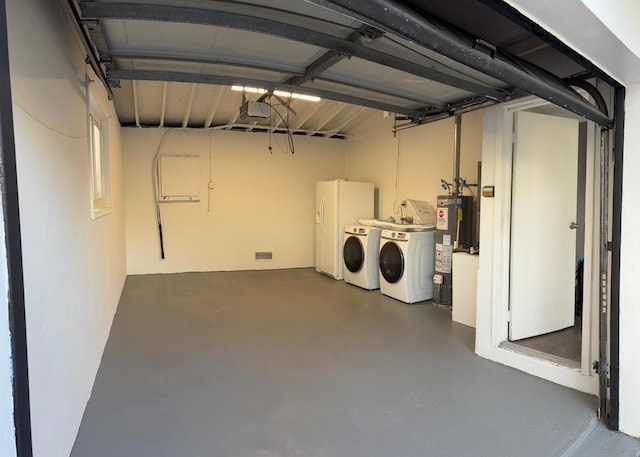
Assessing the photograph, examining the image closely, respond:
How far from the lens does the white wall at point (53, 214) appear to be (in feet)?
4.80

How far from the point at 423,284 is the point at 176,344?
3.07 m

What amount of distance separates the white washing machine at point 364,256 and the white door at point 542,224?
240 cm

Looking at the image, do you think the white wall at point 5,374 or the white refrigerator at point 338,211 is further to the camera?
the white refrigerator at point 338,211

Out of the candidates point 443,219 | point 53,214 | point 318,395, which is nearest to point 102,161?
point 53,214

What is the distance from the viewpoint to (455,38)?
4.45ft

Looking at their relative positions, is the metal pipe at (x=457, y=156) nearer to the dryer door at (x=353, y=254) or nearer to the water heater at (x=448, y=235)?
the water heater at (x=448, y=235)

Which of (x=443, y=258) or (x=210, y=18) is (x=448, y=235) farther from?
(x=210, y=18)

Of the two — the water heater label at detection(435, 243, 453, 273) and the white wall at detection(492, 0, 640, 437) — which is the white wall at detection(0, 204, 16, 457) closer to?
the white wall at detection(492, 0, 640, 437)

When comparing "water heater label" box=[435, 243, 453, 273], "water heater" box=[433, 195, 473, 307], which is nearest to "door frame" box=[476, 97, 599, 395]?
"water heater" box=[433, 195, 473, 307]

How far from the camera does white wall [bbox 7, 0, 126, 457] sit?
4.80ft

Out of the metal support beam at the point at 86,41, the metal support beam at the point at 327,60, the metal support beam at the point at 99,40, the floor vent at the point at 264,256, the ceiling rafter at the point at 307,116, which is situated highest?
the ceiling rafter at the point at 307,116

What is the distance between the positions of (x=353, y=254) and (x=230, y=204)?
2.61 meters

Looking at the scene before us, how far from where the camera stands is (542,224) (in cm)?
356

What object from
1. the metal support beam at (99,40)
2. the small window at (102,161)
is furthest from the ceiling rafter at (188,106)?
the metal support beam at (99,40)
